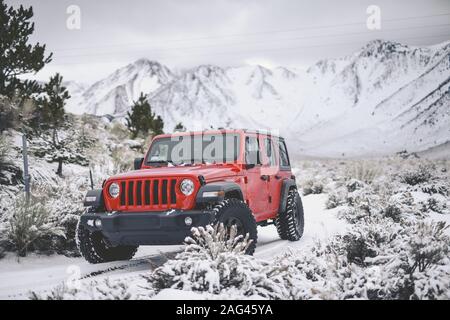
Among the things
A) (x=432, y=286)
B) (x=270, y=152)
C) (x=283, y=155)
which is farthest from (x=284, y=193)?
(x=432, y=286)

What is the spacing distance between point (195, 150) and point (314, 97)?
528ft

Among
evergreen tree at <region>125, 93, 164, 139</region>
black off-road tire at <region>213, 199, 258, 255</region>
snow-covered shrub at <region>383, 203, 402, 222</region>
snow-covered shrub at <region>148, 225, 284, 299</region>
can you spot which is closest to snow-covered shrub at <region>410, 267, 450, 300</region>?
snow-covered shrub at <region>148, 225, 284, 299</region>

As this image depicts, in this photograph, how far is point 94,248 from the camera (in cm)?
684

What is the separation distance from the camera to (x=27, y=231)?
24.0 ft

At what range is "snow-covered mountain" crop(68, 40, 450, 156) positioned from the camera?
360 ft

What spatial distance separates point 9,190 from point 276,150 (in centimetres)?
594

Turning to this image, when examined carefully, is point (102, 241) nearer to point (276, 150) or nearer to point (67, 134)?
point (276, 150)

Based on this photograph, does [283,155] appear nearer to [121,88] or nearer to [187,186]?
[187,186]

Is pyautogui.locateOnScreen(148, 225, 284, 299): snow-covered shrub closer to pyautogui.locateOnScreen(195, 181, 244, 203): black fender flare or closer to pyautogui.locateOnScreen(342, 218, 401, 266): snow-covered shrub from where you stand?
pyautogui.locateOnScreen(195, 181, 244, 203): black fender flare

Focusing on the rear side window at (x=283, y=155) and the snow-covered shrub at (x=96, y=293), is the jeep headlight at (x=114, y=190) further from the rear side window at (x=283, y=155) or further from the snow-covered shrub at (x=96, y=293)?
the rear side window at (x=283, y=155)

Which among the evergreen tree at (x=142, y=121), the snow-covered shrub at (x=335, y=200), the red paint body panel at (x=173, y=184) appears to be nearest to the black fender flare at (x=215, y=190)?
the red paint body panel at (x=173, y=184)

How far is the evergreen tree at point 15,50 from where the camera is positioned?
47.8ft
